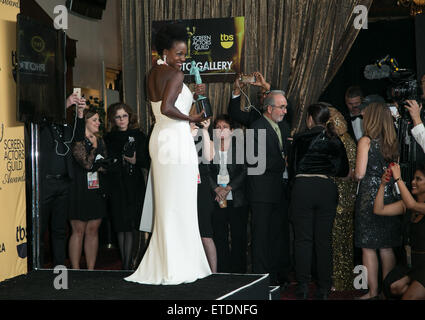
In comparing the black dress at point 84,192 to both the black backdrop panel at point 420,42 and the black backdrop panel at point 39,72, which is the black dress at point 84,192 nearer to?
the black backdrop panel at point 39,72

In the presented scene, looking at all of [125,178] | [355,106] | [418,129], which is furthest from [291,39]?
[125,178]

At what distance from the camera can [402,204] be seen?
14.8 feet

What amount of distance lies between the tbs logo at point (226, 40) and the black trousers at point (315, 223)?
6.19 feet

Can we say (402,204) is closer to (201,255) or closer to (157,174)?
(201,255)

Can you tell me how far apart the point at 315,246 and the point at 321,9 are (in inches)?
95.5

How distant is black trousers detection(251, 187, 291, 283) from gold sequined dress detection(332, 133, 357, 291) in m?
0.44

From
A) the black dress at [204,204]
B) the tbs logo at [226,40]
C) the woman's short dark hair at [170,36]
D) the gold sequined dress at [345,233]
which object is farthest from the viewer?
the tbs logo at [226,40]

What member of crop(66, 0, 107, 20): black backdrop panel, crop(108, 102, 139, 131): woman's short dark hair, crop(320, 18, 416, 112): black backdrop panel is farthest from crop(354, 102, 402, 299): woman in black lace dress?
crop(66, 0, 107, 20): black backdrop panel

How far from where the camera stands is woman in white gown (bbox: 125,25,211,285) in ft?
12.2

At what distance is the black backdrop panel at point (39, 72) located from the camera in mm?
4258

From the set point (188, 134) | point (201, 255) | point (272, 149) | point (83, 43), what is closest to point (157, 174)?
point (188, 134)

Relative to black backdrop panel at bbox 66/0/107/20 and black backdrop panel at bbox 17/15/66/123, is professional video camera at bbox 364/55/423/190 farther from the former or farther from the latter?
black backdrop panel at bbox 66/0/107/20

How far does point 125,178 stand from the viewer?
5410 mm

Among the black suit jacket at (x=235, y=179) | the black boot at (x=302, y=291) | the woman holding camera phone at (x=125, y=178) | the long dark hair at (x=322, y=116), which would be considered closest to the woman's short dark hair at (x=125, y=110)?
the woman holding camera phone at (x=125, y=178)
